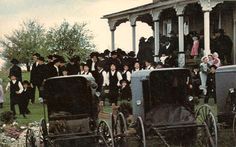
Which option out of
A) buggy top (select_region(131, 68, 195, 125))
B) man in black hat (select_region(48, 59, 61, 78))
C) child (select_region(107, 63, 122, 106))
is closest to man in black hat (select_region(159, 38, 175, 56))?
child (select_region(107, 63, 122, 106))

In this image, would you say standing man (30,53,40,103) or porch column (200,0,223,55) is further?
porch column (200,0,223,55)

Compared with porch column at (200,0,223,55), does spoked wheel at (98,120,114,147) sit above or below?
below

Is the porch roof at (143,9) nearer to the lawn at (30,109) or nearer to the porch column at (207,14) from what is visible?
the porch column at (207,14)

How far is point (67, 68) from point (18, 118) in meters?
1.51

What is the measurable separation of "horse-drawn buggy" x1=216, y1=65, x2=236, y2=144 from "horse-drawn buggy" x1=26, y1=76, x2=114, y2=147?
78.7 inches

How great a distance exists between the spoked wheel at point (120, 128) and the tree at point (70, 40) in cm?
408

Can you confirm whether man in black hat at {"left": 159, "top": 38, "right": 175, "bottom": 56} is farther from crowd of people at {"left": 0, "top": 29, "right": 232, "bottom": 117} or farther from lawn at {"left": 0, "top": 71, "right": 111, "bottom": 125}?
lawn at {"left": 0, "top": 71, "right": 111, "bottom": 125}

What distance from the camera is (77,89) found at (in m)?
10.3

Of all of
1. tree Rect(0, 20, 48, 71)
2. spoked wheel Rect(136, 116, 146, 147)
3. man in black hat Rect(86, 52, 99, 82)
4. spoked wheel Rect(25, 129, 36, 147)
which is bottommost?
spoked wheel Rect(25, 129, 36, 147)

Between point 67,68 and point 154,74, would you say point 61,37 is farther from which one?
point 154,74

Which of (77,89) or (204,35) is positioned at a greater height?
(204,35)

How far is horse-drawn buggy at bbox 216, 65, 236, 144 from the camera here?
1013 cm

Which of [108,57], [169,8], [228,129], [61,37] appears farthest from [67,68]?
[169,8]

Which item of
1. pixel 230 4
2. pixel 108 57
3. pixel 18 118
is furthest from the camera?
pixel 230 4
